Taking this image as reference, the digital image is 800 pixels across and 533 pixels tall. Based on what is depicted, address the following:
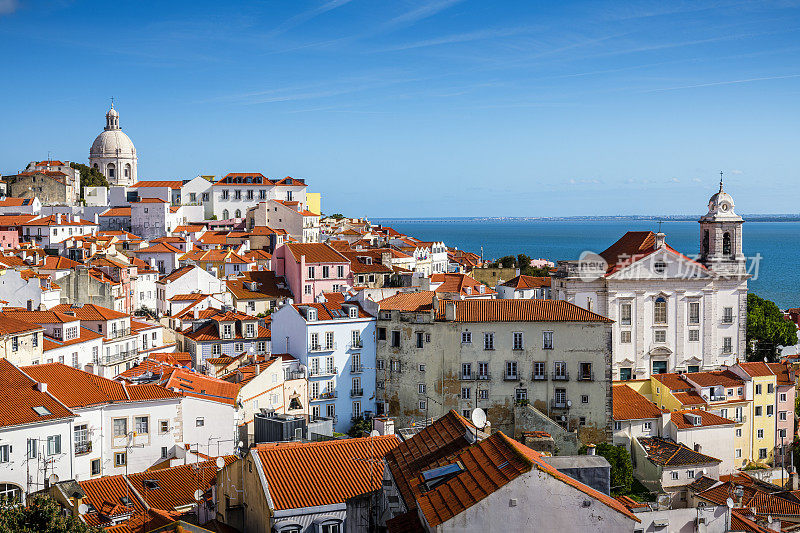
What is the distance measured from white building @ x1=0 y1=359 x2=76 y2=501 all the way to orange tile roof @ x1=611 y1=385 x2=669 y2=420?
2262 cm

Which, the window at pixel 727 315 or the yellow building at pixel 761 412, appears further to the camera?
the window at pixel 727 315

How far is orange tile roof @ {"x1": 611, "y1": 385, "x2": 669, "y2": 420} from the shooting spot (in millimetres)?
37562

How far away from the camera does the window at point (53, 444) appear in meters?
23.3

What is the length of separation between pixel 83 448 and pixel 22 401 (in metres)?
2.43

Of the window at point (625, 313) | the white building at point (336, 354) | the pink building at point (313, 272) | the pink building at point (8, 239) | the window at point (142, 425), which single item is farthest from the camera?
the pink building at point (8, 239)

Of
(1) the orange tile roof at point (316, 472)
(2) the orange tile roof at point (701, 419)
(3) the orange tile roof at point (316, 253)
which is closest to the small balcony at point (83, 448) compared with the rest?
(1) the orange tile roof at point (316, 472)

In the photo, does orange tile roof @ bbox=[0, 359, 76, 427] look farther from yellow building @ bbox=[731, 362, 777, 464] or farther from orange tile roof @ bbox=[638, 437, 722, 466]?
yellow building @ bbox=[731, 362, 777, 464]

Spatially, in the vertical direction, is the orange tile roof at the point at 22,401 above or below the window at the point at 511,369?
above

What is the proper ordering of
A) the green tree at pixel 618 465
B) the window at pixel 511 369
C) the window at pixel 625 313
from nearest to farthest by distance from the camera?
the green tree at pixel 618 465, the window at pixel 511 369, the window at pixel 625 313

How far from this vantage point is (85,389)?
2656 cm

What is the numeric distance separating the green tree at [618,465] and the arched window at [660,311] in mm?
16516

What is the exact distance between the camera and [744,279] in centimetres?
5159

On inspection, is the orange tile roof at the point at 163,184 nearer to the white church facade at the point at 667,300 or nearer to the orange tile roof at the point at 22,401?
the white church facade at the point at 667,300

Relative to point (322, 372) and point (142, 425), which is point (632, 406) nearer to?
point (322, 372)
